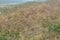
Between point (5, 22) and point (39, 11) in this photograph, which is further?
point (39, 11)

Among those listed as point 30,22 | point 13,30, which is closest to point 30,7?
point 30,22

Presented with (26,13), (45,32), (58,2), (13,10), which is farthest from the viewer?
(58,2)

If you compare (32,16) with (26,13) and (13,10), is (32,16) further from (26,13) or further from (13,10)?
(13,10)

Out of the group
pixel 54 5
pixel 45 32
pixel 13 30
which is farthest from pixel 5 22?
pixel 54 5

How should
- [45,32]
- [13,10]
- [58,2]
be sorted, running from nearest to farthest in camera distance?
[45,32]
[13,10]
[58,2]

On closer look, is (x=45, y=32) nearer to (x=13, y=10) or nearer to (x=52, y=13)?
(x=52, y=13)

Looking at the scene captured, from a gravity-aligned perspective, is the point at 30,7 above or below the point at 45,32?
above
